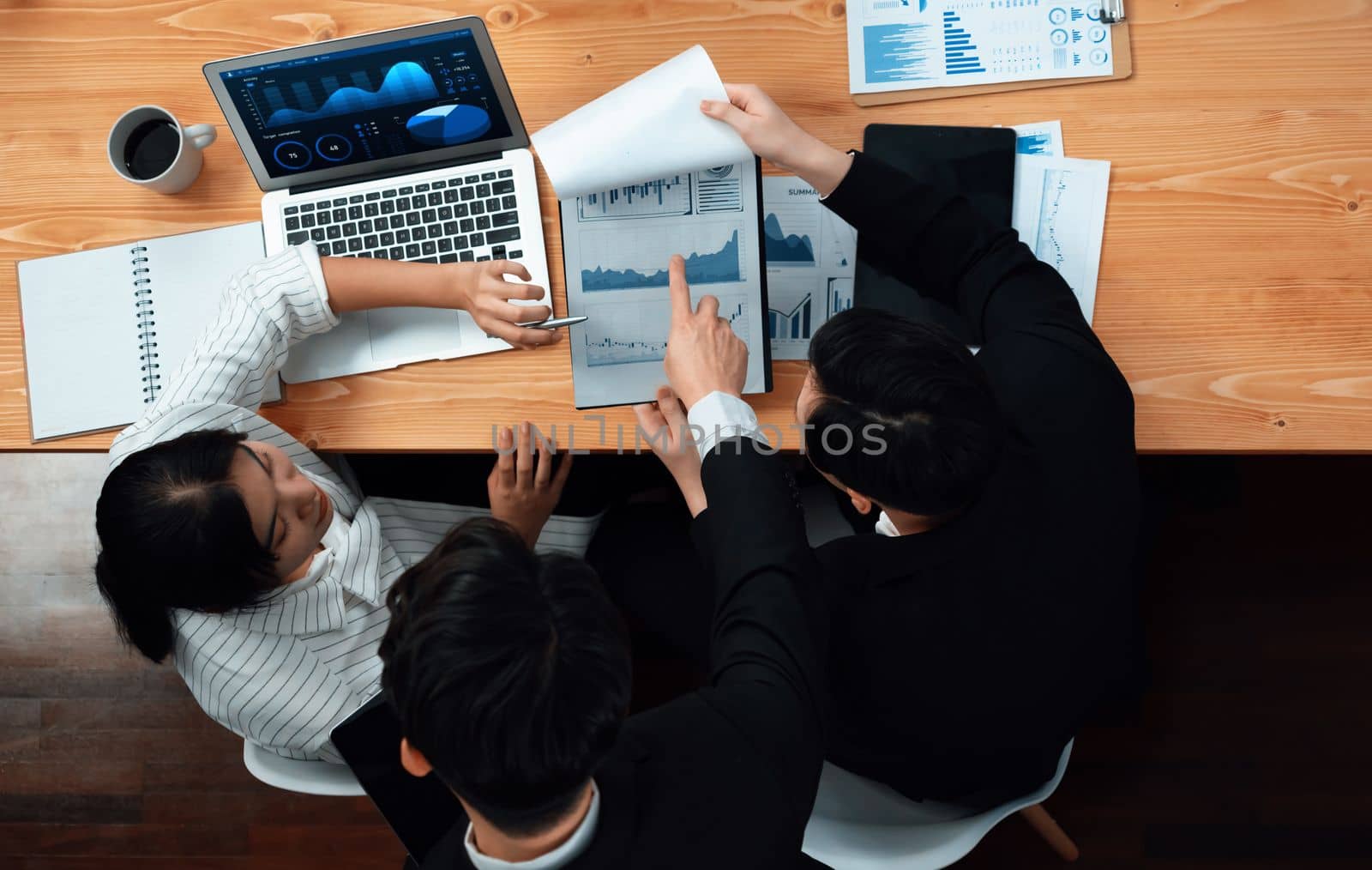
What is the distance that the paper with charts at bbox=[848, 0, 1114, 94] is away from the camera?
1169 mm

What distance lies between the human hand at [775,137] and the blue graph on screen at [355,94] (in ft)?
1.05

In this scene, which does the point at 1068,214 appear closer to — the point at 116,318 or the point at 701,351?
the point at 701,351

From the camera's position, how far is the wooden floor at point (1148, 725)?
169 cm

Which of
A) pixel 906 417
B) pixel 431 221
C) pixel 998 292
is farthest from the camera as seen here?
pixel 431 221

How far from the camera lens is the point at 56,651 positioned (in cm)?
188

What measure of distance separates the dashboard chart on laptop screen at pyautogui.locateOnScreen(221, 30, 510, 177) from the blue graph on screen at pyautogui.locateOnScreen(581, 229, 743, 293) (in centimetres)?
21

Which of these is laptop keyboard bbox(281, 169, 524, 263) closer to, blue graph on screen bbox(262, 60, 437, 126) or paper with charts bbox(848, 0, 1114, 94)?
blue graph on screen bbox(262, 60, 437, 126)

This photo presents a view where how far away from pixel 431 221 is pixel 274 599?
0.48 meters

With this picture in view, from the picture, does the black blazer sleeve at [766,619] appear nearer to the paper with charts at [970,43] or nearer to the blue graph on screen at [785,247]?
the blue graph on screen at [785,247]

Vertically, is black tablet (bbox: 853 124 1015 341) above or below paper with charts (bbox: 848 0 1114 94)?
below

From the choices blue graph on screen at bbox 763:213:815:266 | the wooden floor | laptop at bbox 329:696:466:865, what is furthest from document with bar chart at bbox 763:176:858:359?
the wooden floor

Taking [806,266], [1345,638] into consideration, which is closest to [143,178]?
[806,266]

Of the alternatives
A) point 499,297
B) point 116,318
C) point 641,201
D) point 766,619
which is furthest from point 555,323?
point 116,318

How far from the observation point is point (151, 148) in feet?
3.93
